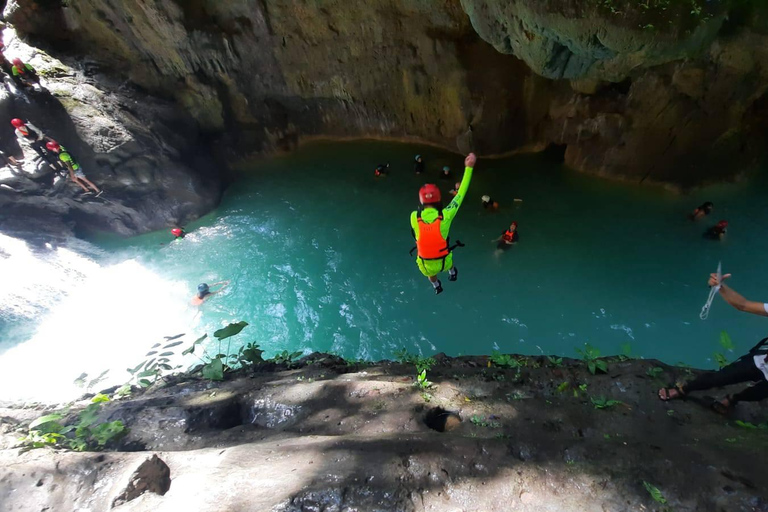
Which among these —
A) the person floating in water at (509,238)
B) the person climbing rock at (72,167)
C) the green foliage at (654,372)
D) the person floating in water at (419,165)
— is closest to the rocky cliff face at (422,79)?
the person floating in water at (419,165)

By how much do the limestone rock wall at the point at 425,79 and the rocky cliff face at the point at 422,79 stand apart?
0.03 m

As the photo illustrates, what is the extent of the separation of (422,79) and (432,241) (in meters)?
7.38

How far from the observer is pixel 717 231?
316 inches

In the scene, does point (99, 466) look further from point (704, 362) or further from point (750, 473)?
point (704, 362)

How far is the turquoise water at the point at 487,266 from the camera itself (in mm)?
7223

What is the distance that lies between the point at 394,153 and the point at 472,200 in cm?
350

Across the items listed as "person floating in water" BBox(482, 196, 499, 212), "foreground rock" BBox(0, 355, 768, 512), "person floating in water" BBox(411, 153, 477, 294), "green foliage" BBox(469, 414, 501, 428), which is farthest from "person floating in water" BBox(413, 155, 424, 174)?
"green foliage" BBox(469, 414, 501, 428)

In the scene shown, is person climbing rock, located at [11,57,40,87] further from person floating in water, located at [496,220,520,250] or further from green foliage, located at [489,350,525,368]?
green foliage, located at [489,350,525,368]

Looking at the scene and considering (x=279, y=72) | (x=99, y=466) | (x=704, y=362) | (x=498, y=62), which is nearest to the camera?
(x=99, y=466)

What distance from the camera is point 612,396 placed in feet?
12.4

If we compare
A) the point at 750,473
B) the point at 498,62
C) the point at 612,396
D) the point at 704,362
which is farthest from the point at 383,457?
the point at 498,62

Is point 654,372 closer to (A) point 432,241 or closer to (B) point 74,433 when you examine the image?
(A) point 432,241

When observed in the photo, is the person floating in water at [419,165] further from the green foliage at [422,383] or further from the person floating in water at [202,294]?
the green foliage at [422,383]

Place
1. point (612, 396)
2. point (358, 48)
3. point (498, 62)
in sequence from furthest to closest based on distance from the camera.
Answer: point (358, 48)
point (498, 62)
point (612, 396)
